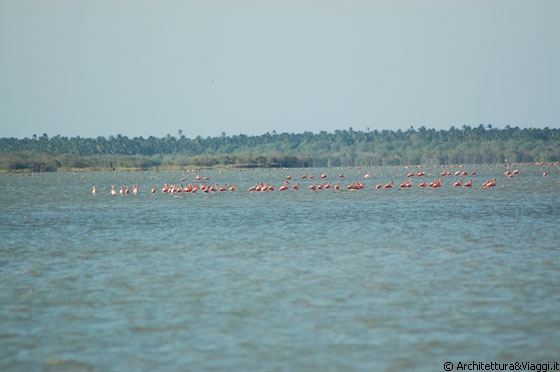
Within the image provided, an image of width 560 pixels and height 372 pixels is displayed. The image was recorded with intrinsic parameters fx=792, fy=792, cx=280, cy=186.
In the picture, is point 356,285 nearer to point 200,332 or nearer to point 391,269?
Answer: point 391,269

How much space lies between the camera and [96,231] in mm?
34156

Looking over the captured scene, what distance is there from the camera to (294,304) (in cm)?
1673

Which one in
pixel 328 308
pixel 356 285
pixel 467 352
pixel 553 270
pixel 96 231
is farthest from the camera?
pixel 96 231

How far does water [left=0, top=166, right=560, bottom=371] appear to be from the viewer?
13.1 m

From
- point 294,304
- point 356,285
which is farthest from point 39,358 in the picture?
point 356,285

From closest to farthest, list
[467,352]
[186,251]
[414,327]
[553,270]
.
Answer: [467,352] → [414,327] → [553,270] → [186,251]

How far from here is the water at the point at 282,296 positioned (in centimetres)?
1312

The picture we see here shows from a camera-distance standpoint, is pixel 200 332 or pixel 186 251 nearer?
pixel 200 332

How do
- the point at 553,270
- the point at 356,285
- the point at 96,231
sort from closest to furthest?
1. the point at 356,285
2. the point at 553,270
3. the point at 96,231

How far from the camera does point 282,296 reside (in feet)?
57.7

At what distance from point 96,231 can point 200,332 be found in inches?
814

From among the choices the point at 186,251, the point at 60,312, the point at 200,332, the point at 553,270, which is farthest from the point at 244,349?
the point at 186,251

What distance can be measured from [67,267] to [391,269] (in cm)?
927

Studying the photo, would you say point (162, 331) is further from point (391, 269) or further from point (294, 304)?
point (391, 269)
